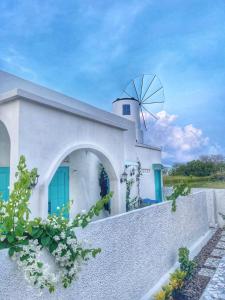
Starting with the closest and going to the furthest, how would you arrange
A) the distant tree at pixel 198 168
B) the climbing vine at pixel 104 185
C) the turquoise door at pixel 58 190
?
the turquoise door at pixel 58 190
the climbing vine at pixel 104 185
the distant tree at pixel 198 168

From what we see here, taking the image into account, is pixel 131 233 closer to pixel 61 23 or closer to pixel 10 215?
pixel 10 215

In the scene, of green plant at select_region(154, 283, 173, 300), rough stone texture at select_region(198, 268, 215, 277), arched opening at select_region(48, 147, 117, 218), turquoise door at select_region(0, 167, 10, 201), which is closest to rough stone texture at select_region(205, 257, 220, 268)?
rough stone texture at select_region(198, 268, 215, 277)

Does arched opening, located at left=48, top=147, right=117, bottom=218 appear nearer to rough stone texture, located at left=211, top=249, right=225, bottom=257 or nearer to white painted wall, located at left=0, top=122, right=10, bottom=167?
white painted wall, located at left=0, top=122, right=10, bottom=167

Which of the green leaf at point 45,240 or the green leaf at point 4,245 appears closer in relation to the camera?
the green leaf at point 4,245

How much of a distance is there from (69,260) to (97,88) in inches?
1383

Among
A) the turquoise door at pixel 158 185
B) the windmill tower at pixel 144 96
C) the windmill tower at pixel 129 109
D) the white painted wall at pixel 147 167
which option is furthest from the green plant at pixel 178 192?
the windmill tower at pixel 144 96

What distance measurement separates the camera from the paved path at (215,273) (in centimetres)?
867

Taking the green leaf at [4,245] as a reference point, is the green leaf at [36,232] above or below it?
above

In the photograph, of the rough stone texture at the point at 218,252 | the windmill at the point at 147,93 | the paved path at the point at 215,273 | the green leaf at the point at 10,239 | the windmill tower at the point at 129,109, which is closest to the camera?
the green leaf at the point at 10,239

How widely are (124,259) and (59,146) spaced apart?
4934mm

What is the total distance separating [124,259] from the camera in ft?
23.2

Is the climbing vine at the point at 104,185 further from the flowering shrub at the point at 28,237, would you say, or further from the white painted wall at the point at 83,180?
the flowering shrub at the point at 28,237

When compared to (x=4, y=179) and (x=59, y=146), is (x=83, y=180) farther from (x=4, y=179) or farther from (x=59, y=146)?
(x=59, y=146)

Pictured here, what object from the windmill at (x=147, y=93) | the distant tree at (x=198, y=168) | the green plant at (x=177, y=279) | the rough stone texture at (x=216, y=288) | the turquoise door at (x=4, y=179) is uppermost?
the windmill at (x=147, y=93)
